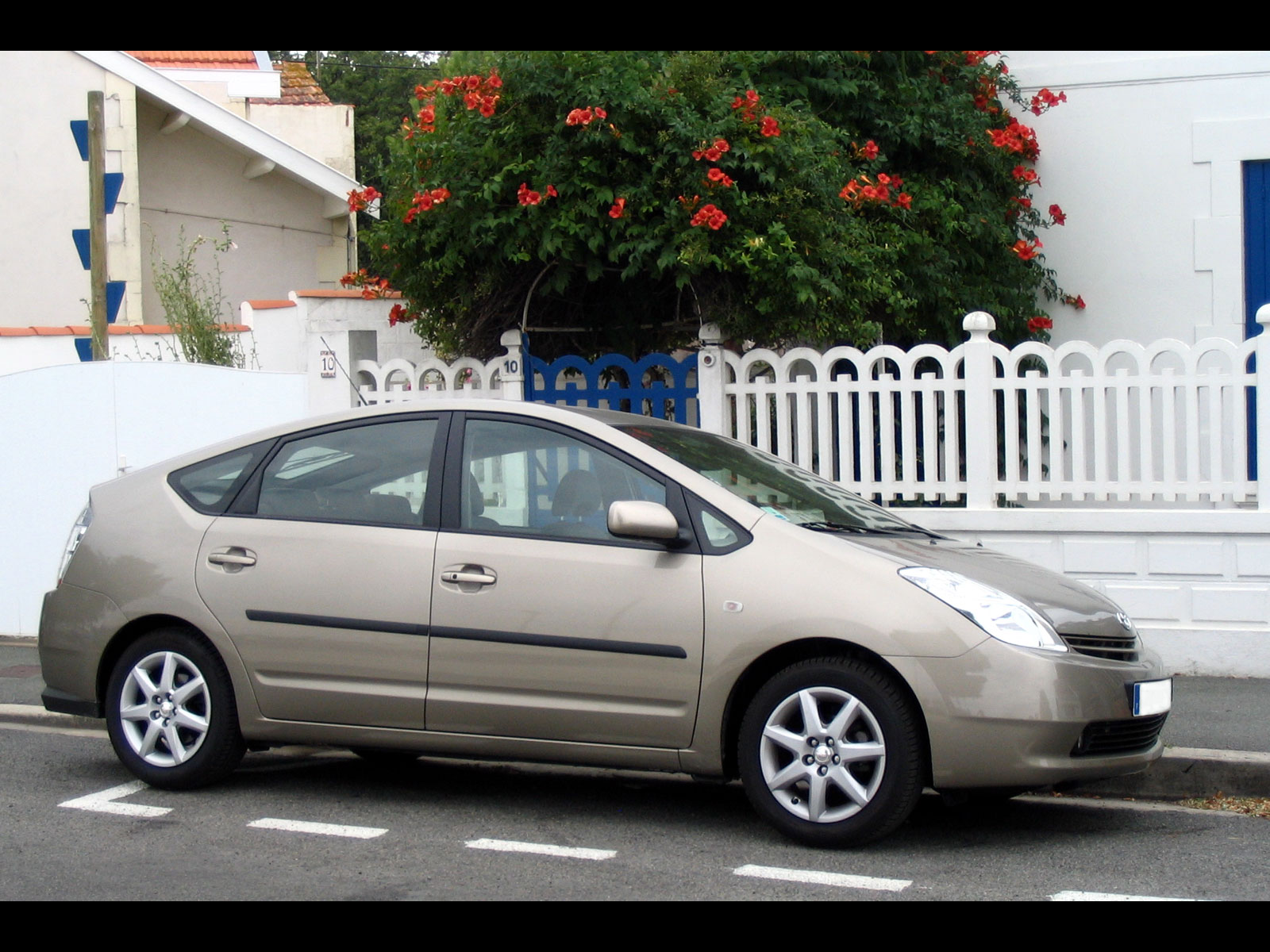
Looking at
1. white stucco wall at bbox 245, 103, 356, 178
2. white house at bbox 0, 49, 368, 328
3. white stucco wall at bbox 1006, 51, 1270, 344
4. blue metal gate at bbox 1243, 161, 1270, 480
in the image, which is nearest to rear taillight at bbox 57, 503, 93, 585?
white stucco wall at bbox 1006, 51, 1270, 344

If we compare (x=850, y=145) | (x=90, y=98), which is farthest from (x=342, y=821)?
(x=90, y=98)

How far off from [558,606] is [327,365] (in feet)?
17.9

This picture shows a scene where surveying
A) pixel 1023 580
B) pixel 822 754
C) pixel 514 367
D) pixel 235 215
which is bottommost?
pixel 822 754

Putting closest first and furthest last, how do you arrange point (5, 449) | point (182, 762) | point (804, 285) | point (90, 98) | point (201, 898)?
point (201, 898) < point (182, 762) < point (804, 285) < point (5, 449) < point (90, 98)

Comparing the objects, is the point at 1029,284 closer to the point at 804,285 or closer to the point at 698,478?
the point at 804,285

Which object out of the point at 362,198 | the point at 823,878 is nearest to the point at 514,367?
the point at 362,198

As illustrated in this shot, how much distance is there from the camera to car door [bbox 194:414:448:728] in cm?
556

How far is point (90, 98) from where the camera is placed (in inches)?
462

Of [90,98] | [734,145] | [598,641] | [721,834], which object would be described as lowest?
[721,834]

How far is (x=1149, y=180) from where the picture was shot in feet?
35.9

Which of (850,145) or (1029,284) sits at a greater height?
(850,145)

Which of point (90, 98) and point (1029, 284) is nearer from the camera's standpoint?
point (1029, 284)

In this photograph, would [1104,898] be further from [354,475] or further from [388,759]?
[388,759]

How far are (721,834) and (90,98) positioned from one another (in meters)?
9.01
